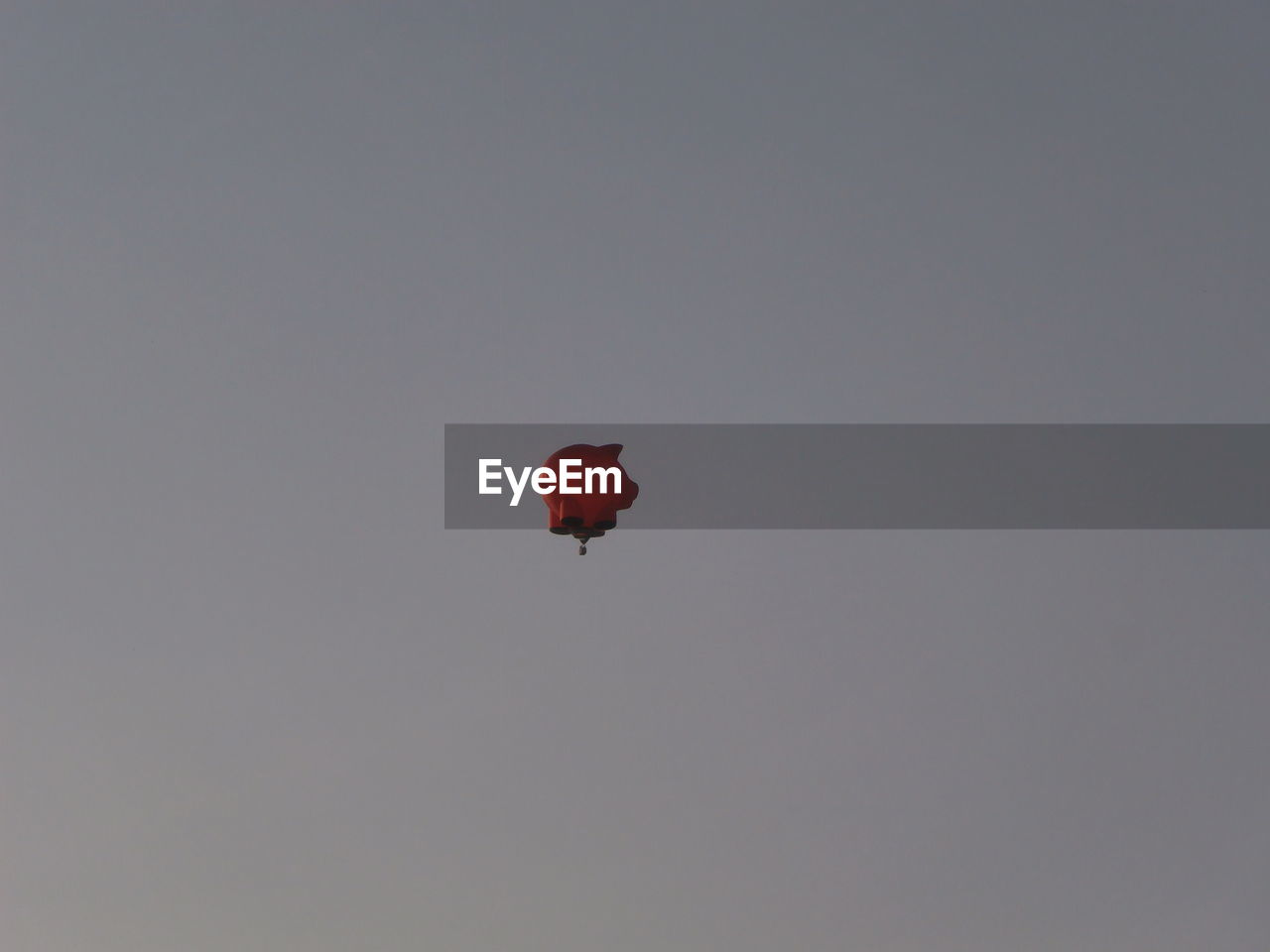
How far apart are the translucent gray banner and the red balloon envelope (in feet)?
2.60

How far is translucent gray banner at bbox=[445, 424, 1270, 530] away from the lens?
18.7 ft

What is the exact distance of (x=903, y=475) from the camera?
5766mm

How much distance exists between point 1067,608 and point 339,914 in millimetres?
3673

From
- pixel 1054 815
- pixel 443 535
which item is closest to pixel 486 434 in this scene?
pixel 443 535

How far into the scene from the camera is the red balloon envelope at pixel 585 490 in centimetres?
493

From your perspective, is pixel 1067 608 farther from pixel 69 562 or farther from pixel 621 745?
pixel 69 562

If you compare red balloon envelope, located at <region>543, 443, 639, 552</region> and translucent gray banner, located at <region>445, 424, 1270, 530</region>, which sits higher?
translucent gray banner, located at <region>445, 424, 1270, 530</region>

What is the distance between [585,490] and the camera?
495 cm

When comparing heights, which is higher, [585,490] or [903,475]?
[903,475]

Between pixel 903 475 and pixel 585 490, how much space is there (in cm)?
169

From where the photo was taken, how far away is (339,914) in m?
5.63

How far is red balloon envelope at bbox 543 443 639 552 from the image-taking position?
16.2ft

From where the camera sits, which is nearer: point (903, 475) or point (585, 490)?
point (585, 490)

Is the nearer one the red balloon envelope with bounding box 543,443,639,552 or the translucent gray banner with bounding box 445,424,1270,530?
the red balloon envelope with bounding box 543,443,639,552
